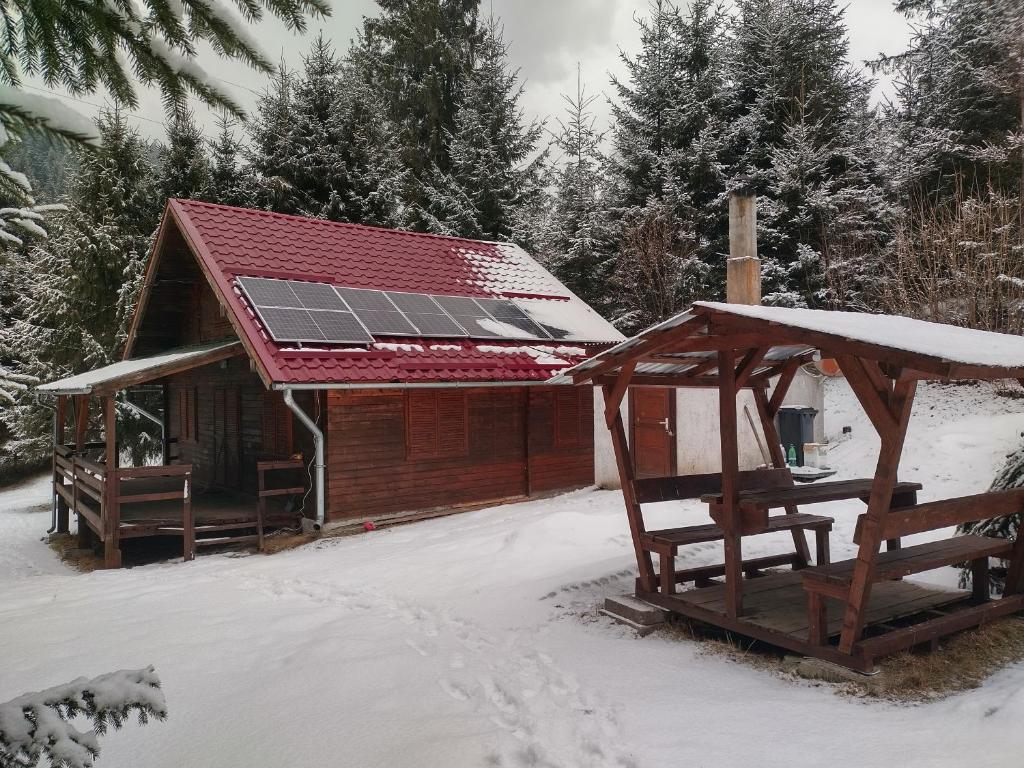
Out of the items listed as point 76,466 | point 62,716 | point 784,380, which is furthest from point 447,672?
point 76,466

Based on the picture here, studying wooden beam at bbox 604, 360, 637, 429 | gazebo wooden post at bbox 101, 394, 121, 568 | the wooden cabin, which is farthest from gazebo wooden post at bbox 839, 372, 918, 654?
gazebo wooden post at bbox 101, 394, 121, 568

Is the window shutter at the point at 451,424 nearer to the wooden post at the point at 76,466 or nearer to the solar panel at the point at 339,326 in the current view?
the solar panel at the point at 339,326

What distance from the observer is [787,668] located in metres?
4.73

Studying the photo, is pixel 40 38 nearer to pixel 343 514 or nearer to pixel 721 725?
pixel 721 725

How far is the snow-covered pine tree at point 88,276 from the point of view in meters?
20.3

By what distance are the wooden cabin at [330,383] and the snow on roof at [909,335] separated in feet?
21.4

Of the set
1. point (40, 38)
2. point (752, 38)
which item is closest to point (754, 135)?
point (752, 38)

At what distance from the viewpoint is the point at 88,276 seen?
→ 814 inches

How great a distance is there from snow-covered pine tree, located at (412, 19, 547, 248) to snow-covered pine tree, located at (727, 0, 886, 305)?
752 centimetres

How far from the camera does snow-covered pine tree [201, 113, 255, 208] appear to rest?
74.5ft

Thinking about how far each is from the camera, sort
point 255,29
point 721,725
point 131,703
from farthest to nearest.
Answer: point 721,725
point 255,29
point 131,703

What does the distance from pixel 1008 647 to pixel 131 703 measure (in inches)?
224

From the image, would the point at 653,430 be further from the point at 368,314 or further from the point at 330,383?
the point at 330,383

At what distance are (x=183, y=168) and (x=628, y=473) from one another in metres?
21.6
